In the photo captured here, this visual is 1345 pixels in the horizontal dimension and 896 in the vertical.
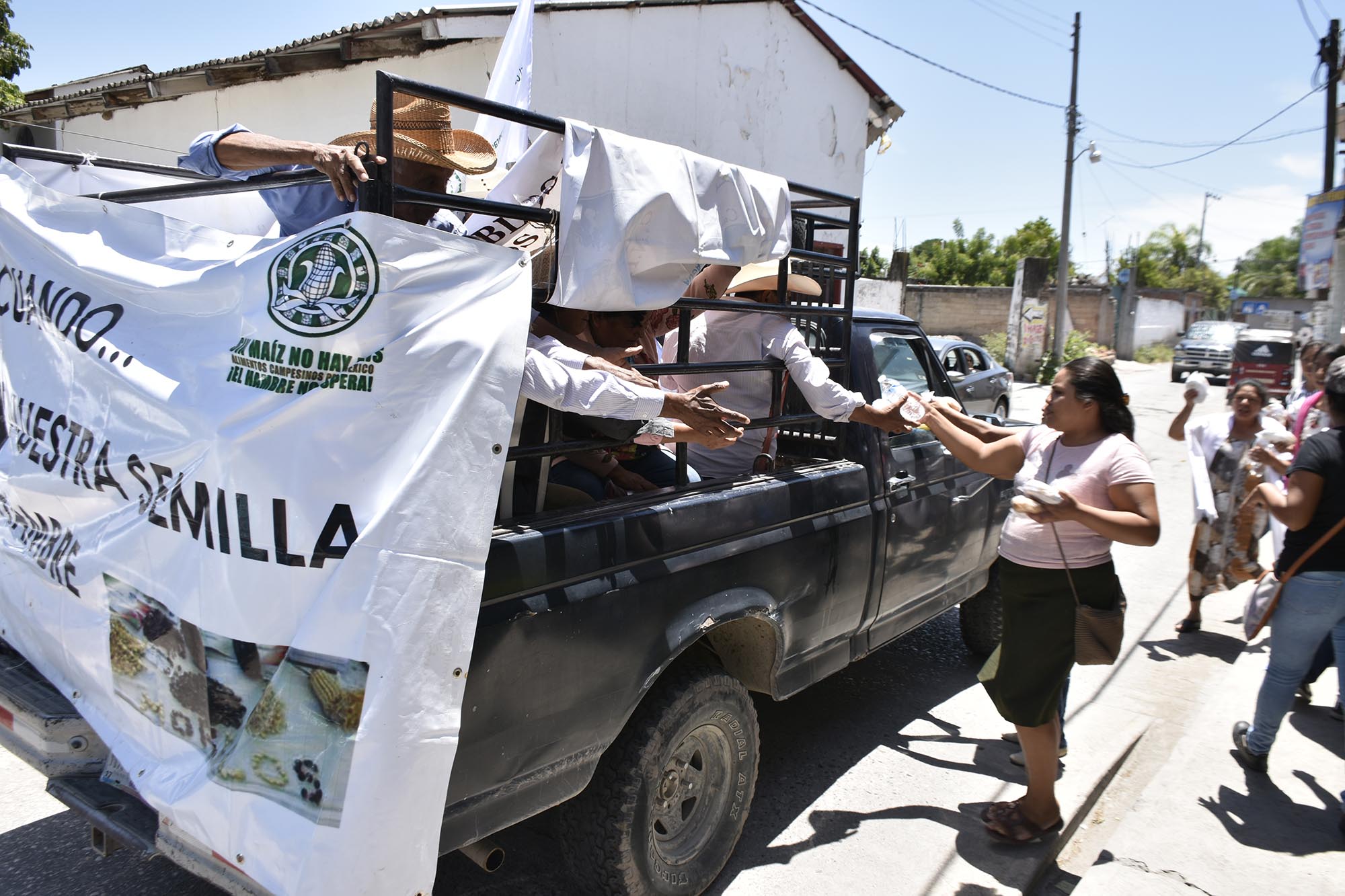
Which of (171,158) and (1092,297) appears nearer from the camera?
(171,158)

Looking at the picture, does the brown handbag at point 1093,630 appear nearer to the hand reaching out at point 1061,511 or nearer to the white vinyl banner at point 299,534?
the hand reaching out at point 1061,511

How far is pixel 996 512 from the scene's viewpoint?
15.4ft

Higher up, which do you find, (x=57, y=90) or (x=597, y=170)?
(x=57, y=90)

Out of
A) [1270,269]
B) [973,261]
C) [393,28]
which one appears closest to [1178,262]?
[1270,269]

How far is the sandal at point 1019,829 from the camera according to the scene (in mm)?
3232

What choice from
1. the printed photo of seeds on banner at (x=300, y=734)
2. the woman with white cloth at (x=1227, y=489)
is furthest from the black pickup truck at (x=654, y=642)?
the woman with white cloth at (x=1227, y=489)

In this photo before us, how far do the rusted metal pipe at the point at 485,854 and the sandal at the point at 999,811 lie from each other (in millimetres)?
1963

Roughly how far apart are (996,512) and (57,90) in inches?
640

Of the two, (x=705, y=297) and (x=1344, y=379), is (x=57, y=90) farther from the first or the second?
(x=1344, y=379)

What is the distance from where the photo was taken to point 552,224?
244 cm

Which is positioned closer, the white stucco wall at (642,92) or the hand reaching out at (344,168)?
the hand reaching out at (344,168)

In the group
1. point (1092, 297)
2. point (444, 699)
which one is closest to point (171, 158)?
point (444, 699)

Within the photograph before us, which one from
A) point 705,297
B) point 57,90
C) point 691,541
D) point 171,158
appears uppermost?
point 57,90

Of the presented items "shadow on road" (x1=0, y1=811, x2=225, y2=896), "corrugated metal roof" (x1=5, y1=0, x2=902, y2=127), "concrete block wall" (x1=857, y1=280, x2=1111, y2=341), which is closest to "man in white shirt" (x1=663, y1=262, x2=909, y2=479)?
"shadow on road" (x1=0, y1=811, x2=225, y2=896)
